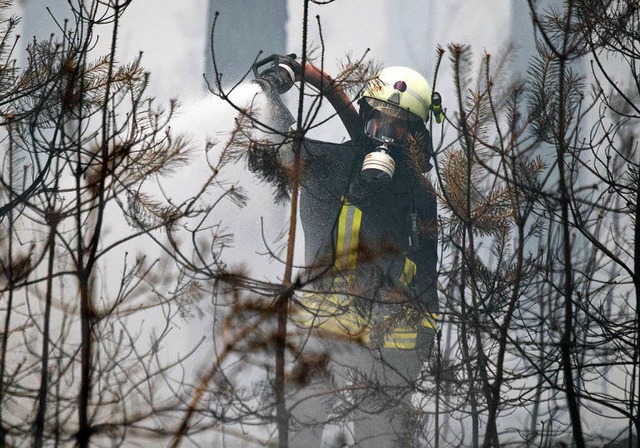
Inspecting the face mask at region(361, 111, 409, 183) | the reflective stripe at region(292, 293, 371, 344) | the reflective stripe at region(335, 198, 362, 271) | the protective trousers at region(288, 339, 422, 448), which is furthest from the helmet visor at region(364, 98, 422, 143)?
the protective trousers at region(288, 339, 422, 448)

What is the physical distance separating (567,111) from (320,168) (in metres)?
0.83

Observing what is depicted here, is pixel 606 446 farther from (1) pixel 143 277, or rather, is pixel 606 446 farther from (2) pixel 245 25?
(2) pixel 245 25

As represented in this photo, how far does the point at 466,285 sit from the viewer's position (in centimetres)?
284

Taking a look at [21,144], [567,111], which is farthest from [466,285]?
[21,144]

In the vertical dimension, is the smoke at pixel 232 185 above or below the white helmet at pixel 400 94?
below

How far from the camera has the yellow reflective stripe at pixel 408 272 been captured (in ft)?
9.38

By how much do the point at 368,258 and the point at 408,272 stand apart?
0.46ft

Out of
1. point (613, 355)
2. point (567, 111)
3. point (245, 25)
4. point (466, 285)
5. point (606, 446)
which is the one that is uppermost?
point (245, 25)

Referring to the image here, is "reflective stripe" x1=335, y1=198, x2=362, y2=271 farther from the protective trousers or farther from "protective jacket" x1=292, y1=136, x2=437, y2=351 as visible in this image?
the protective trousers

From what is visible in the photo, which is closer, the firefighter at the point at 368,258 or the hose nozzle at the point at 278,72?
the firefighter at the point at 368,258

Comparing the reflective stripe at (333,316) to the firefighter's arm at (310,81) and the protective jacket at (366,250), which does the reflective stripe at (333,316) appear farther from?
the firefighter's arm at (310,81)

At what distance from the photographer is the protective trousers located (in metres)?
2.74

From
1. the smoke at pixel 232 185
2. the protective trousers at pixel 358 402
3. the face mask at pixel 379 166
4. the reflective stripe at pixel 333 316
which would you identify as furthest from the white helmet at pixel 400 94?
the protective trousers at pixel 358 402

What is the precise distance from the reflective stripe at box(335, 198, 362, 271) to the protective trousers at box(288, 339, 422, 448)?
0.26 meters
